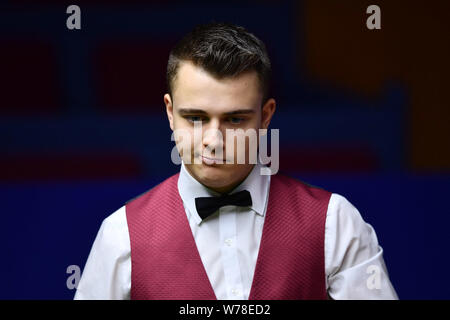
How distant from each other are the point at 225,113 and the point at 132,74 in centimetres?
244

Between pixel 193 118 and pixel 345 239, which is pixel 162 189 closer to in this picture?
pixel 193 118

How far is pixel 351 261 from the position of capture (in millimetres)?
1538

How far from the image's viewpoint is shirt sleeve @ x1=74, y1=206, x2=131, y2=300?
154cm

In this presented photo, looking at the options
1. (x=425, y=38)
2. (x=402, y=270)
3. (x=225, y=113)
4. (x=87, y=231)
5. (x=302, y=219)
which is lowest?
(x=402, y=270)

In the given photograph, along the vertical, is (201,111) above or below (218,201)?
above

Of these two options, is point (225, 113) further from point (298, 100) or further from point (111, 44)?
point (111, 44)

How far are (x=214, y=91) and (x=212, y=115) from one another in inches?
2.1

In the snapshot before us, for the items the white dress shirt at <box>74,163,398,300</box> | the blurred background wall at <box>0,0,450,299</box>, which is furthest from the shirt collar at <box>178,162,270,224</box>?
the blurred background wall at <box>0,0,450,299</box>

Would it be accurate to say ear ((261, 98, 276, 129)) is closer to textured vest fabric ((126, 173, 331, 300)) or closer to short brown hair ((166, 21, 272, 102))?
short brown hair ((166, 21, 272, 102))

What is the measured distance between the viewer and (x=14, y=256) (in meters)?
2.15

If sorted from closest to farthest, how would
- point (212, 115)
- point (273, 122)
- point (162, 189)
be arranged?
point (212, 115) < point (162, 189) < point (273, 122)

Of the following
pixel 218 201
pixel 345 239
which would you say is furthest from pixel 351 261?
pixel 218 201

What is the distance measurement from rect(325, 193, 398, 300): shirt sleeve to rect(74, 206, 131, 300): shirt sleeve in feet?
1.55

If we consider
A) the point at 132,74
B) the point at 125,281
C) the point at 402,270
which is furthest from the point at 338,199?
the point at 132,74
